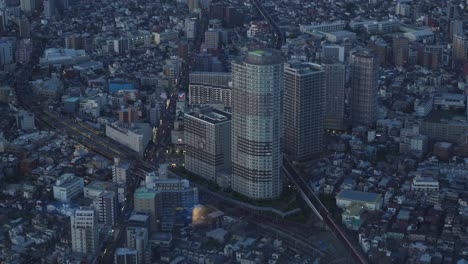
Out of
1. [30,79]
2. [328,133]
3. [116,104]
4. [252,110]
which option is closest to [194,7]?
[30,79]

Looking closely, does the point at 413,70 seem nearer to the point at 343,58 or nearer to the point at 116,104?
the point at 343,58

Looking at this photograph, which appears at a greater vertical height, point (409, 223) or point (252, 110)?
point (252, 110)

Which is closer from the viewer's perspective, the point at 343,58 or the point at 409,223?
the point at 409,223

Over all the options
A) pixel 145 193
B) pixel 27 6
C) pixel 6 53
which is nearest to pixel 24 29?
pixel 6 53

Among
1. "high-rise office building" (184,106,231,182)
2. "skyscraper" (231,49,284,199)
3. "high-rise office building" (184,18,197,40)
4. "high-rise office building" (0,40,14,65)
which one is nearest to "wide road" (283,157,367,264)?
"skyscraper" (231,49,284,199)

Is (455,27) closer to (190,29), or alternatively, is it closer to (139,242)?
(190,29)

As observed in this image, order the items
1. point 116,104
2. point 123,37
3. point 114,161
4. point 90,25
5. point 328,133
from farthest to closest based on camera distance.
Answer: point 90,25 → point 123,37 → point 116,104 → point 328,133 → point 114,161
